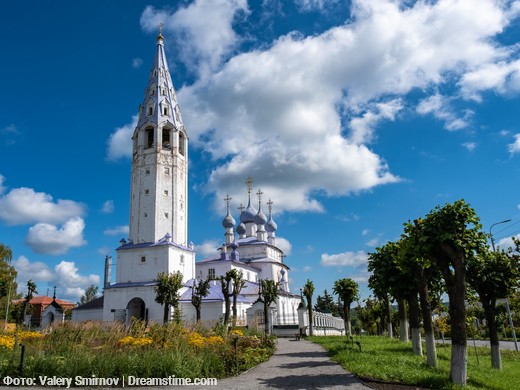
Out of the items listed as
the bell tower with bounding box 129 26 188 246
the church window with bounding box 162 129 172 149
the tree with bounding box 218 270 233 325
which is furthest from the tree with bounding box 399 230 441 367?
the church window with bounding box 162 129 172 149

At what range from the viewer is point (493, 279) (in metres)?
17.2

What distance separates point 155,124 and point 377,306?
3242cm

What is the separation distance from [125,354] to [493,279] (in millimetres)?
14521

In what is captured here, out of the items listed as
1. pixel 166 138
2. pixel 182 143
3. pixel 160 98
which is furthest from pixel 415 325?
pixel 160 98

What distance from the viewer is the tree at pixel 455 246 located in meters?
11.7

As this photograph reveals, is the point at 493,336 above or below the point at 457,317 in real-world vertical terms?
below

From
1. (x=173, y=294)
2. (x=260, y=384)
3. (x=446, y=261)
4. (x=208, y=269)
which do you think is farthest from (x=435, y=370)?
(x=208, y=269)

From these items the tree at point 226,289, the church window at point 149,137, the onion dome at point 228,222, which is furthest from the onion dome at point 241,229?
the tree at point 226,289

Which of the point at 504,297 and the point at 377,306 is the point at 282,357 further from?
the point at 377,306

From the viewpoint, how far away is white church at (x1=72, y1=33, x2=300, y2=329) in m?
40.0

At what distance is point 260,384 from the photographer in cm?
1116

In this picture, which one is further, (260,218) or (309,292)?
(260,218)

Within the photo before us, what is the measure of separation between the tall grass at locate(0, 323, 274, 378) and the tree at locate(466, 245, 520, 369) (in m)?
9.92

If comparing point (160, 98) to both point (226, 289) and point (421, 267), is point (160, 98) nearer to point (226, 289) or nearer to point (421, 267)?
point (226, 289)
